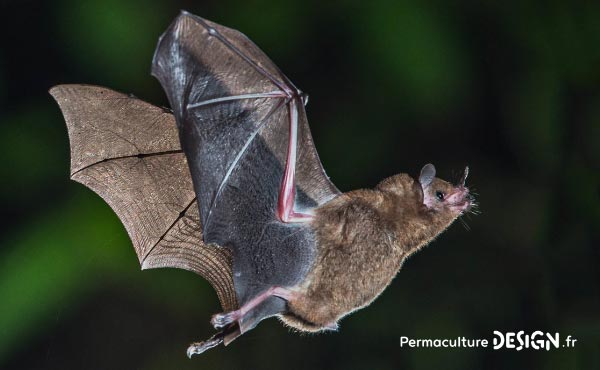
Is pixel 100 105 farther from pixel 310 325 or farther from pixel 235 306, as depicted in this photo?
pixel 310 325

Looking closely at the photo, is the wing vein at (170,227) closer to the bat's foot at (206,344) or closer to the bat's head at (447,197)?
the bat's foot at (206,344)

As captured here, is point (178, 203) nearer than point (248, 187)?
No

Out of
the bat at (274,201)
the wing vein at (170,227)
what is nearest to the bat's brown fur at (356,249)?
the bat at (274,201)

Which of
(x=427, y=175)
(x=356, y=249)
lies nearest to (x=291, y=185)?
(x=356, y=249)

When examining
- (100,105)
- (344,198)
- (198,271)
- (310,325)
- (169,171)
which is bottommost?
(310,325)

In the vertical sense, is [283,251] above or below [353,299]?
above

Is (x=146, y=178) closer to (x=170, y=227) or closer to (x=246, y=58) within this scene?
(x=170, y=227)

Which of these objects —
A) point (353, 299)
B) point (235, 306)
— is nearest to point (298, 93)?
point (353, 299)

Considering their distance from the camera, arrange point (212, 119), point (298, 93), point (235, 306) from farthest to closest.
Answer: point (235, 306) < point (212, 119) < point (298, 93)

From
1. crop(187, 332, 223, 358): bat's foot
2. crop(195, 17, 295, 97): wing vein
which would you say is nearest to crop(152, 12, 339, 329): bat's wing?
crop(195, 17, 295, 97): wing vein
